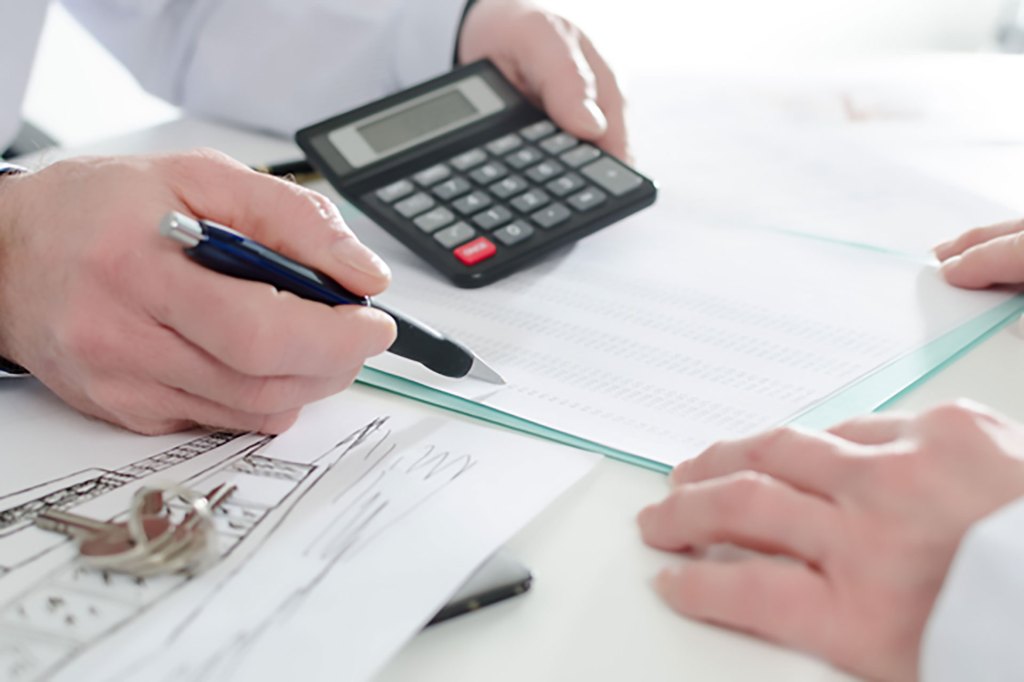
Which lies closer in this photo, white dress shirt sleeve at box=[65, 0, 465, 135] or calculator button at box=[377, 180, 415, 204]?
calculator button at box=[377, 180, 415, 204]

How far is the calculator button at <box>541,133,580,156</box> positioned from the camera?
0.68 m

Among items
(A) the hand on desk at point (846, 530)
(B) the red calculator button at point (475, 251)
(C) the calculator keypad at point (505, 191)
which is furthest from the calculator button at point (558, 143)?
(A) the hand on desk at point (846, 530)

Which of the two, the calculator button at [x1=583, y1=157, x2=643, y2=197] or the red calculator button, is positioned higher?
the calculator button at [x1=583, y1=157, x2=643, y2=197]

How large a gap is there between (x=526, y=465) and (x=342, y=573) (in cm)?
10

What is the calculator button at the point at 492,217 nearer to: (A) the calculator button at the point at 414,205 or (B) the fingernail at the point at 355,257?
(A) the calculator button at the point at 414,205

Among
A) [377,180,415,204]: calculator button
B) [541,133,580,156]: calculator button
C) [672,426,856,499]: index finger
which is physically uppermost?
[541,133,580,156]: calculator button

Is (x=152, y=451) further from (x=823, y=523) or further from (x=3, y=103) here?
(x=3, y=103)

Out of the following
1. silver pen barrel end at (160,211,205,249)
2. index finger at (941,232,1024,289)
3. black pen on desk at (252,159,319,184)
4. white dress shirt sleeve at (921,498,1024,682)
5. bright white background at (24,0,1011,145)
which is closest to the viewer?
white dress shirt sleeve at (921,498,1024,682)

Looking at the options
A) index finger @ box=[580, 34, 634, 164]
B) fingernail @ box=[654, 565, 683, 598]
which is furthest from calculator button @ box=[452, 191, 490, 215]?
fingernail @ box=[654, 565, 683, 598]

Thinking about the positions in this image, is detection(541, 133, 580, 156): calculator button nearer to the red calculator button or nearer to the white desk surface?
the red calculator button

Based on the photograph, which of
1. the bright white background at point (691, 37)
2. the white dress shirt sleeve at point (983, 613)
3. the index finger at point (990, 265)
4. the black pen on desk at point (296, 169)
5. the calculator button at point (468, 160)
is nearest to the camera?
the white dress shirt sleeve at point (983, 613)

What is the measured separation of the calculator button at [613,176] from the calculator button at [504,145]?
0.05 metres

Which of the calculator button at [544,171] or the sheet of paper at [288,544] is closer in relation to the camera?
the sheet of paper at [288,544]

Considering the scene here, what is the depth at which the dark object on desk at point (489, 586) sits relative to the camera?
0.33 m
